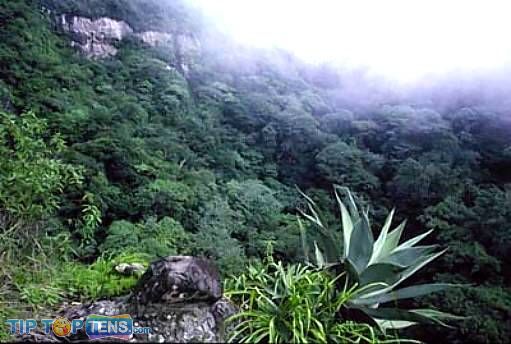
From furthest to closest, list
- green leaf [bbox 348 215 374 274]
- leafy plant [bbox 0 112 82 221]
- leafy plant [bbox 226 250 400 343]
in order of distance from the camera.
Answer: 1. leafy plant [bbox 0 112 82 221]
2. green leaf [bbox 348 215 374 274]
3. leafy plant [bbox 226 250 400 343]

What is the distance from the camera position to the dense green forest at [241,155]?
443 centimetres

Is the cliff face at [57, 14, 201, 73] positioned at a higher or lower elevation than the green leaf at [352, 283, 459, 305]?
lower

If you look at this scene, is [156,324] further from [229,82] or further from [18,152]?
[229,82]

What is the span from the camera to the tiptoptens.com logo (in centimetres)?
114

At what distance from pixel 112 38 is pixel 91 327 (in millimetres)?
8016

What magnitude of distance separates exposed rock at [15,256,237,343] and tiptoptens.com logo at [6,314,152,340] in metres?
0.02

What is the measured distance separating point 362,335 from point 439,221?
13.5ft

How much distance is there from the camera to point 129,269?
145 cm

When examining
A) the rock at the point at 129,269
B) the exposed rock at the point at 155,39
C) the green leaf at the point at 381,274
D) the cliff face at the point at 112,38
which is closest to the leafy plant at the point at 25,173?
the rock at the point at 129,269

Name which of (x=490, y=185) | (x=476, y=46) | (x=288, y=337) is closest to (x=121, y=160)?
(x=490, y=185)

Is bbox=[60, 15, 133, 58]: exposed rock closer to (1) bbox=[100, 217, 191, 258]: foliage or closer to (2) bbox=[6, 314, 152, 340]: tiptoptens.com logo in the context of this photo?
(1) bbox=[100, 217, 191, 258]: foliage

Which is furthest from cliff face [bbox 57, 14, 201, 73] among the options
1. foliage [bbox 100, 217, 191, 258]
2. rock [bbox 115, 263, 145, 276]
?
rock [bbox 115, 263, 145, 276]

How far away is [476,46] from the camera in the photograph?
7.68 meters

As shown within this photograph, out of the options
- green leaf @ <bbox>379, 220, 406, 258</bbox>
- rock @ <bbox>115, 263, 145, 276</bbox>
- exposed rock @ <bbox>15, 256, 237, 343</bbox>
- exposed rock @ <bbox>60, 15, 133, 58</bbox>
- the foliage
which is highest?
green leaf @ <bbox>379, 220, 406, 258</bbox>
